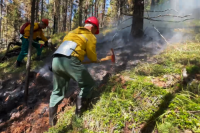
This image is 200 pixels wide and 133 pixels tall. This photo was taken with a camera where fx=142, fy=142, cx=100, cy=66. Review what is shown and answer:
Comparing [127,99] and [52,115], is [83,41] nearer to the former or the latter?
[127,99]

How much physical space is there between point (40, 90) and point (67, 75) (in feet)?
6.07

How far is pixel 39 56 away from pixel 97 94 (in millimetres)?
3650

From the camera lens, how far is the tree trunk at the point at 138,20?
552 cm

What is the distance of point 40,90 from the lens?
4.03 metres

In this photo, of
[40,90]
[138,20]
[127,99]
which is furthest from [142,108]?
[138,20]

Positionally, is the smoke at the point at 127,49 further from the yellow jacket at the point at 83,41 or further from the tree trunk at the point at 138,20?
the yellow jacket at the point at 83,41

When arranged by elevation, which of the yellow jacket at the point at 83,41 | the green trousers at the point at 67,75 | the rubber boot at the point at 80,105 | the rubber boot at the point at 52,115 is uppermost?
the yellow jacket at the point at 83,41

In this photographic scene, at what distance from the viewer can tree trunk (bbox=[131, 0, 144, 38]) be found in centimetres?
552

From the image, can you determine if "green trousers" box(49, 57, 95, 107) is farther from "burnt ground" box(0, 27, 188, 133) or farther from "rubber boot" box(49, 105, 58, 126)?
"burnt ground" box(0, 27, 188, 133)

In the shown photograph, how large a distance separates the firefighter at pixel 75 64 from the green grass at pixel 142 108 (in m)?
0.29

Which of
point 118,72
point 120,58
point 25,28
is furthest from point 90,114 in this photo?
point 25,28

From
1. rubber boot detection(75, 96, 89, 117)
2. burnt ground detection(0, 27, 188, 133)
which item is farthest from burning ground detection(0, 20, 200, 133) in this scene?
rubber boot detection(75, 96, 89, 117)

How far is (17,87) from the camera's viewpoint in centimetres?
429

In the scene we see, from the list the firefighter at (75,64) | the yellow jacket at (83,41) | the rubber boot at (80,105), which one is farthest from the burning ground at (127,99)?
the yellow jacket at (83,41)
